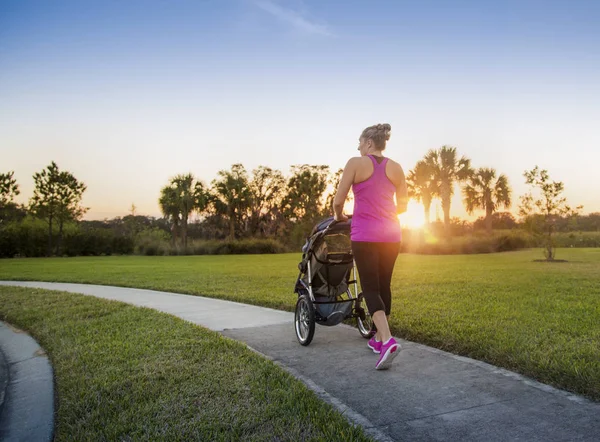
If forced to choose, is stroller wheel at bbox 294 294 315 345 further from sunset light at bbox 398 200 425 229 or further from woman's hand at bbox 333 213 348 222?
sunset light at bbox 398 200 425 229

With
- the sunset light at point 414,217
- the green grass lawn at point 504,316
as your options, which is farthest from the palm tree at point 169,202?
the green grass lawn at point 504,316

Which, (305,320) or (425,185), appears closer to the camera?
(305,320)

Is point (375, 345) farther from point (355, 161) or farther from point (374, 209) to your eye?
point (355, 161)

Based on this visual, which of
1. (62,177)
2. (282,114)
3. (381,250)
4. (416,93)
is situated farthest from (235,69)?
(62,177)

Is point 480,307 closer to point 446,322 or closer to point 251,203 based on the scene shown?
point 446,322

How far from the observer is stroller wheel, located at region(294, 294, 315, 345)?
4.88 metres

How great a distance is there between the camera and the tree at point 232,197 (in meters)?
64.4

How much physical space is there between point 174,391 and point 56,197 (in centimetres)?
4808

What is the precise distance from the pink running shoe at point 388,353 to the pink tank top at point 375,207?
36.5 inches

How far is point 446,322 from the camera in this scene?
6.16 metres

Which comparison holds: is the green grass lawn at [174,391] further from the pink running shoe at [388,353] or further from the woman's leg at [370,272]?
the woman's leg at [370,272]

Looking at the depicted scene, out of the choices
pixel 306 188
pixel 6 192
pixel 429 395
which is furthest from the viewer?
pixel 306 188

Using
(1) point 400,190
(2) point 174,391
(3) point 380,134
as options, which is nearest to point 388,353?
(1) point 400,190

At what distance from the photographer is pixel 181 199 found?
5744 centimetres
